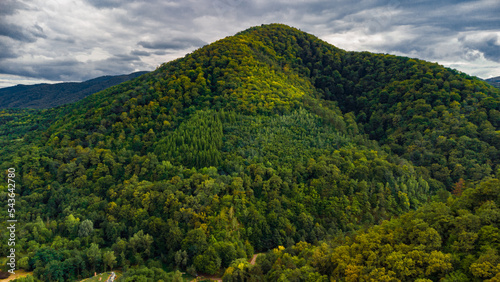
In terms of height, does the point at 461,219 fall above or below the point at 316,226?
above

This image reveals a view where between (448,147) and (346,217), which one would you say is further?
(448,147)

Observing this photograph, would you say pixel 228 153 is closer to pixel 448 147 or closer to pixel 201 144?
pixel 201 144

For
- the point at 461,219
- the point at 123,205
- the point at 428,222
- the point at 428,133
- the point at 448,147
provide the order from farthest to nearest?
the point at 428,133 < the point at 448,147 < the point at 123,205 < the point at 428,222 < the point at 461,219

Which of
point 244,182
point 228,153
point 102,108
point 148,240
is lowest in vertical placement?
point 148,240

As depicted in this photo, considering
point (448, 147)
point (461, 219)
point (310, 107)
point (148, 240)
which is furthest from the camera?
point (310, 107)

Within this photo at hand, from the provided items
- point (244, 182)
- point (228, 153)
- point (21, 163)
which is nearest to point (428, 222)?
point (244, 182)

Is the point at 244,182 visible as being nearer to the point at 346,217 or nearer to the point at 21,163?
the point at 346,217
